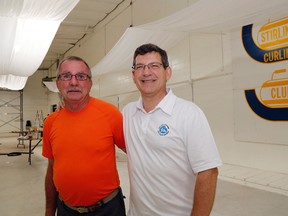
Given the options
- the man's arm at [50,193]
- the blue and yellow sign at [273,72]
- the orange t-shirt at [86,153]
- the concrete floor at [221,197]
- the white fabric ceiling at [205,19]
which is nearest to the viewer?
the orange t-shirt at [86,153]

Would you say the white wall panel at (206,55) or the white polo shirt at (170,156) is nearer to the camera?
the white polo shirt at (170,156)

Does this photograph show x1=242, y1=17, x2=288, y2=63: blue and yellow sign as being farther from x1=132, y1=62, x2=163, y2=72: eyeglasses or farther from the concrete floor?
x1=132, y1=62, x2=163, y2=72: eyeglasses

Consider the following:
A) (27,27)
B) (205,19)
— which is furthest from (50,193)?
(27,27)

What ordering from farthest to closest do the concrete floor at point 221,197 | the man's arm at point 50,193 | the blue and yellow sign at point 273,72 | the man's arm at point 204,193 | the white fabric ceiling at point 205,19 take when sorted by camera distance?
1. the blue and yellow sign at point 273,72
2. the concrete floor at point 221,197
3. the white fabric ceiling at point 205,19
4. the man's arm at point 50,193
5. the man's arm at point 204,193

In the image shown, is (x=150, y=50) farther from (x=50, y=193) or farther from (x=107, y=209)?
(x=50, y=193)

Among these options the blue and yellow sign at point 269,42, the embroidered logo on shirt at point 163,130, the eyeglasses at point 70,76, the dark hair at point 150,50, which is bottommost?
the embroidered logo on shirt at point 163,130

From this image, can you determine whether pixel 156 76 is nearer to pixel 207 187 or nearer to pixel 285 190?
pixel 207 187

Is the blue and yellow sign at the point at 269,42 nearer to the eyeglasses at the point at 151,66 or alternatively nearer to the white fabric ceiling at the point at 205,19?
the white fabric ceiling at the point at 205,19

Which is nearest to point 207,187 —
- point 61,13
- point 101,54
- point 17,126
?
point 61,13

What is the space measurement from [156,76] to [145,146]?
344mm

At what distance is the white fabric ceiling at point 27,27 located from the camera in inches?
129

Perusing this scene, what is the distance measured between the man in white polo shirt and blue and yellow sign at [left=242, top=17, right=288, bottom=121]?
9.27 feet

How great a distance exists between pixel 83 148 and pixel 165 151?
1.60ft

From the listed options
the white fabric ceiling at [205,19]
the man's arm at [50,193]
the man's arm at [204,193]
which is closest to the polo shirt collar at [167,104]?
the man's arm at [204,193]
